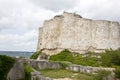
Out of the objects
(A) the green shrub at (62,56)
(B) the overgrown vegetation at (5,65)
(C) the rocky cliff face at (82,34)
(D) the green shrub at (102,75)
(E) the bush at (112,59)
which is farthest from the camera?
(C) the rocky cliff face at (82,34)

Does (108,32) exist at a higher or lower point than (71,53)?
higher

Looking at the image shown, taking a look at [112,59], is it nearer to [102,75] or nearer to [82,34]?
[102,75]

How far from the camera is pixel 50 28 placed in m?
49.8

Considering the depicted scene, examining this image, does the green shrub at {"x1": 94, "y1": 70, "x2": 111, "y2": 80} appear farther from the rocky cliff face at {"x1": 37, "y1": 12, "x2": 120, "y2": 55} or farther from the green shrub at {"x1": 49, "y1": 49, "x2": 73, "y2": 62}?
the rocky cliff face at {"x1": 37, "y1": 12, "x2": 120, "y2": 55}

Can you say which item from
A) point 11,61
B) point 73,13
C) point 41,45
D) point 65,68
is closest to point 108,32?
point 73,13

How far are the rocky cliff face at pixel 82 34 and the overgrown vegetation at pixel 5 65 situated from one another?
971 inches

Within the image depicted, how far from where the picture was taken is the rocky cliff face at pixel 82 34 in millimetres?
47094

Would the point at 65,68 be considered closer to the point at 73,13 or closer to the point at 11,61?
the point at 11,61

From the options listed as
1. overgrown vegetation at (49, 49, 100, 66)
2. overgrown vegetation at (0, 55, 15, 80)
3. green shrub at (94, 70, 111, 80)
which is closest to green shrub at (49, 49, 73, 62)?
overgrown vegetation at (49, 49, 100, 66)

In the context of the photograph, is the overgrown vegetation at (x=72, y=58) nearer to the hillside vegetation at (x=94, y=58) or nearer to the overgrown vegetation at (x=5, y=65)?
the hillside vegetation at (x=94, y=58)

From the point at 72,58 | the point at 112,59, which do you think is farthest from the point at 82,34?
the point at 112,59

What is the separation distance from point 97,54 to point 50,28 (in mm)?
8498

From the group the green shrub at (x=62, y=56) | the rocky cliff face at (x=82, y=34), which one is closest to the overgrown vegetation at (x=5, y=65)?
the green shrub at (x=62, y=56)

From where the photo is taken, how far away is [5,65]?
72.5 ft
